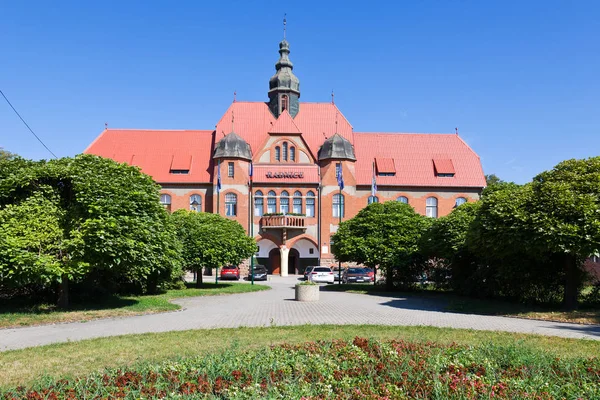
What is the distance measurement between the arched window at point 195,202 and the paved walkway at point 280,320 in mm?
29037

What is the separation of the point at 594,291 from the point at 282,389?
52.1 ft

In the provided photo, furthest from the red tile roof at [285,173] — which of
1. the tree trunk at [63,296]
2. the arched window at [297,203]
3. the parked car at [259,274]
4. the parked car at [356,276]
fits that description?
the tree trunk at [63,296]

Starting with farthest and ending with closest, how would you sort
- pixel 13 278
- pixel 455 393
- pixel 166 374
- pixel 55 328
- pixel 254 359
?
pixel 13 278, pixel 55 328, pixel 254 359, pixel 166 374, pixel 455 393

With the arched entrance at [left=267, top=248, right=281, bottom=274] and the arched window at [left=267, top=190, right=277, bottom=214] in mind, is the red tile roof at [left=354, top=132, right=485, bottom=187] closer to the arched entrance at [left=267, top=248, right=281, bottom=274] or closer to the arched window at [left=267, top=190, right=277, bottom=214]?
the arched window at [left=267, top=190, right=277, bottom=214]

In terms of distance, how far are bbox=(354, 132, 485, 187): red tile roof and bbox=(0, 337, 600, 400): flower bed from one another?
137 ft

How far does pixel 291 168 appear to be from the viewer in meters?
48.4

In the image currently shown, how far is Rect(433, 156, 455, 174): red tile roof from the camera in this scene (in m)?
50.2

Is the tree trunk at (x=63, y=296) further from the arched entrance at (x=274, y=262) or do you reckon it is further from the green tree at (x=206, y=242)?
the arched entrance at (x=274, y=262)

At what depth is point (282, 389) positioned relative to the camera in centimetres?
634

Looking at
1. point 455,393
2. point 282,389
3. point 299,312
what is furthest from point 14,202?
point 455,393

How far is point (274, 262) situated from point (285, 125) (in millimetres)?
13410

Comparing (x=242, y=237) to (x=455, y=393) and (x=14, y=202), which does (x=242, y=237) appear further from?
(x=455, y=393)

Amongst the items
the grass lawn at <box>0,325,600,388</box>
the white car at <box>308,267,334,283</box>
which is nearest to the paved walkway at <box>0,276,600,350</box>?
the grass lawn at <box>0,325,600,388</box>

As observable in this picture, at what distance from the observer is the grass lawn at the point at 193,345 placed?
27.4 ft
